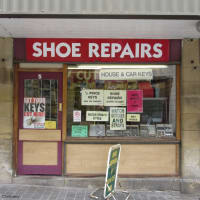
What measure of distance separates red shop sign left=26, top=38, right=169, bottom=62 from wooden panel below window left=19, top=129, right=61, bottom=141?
152 centimetres

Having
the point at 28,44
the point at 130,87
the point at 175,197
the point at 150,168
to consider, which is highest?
the point at 28,44

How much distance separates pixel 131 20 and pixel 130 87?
185 centimetres

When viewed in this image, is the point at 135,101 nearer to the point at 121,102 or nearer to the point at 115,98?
the point at 121,102

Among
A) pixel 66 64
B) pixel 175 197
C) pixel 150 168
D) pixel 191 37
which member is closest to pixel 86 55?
pixel 66 64

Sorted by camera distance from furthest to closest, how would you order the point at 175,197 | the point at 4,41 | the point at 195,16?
the point at 4,41, the point at 175,197, the point at 195,16

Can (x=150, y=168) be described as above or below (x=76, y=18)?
below

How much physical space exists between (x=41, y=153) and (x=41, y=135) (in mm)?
380

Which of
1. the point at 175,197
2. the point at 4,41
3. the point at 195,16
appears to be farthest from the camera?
the point at 4,41

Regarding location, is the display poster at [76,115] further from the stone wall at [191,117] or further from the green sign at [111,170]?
the stone wall at [191,117]

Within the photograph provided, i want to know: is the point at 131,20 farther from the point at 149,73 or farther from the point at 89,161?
the point at 89,161

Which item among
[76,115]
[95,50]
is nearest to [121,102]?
[76,115]

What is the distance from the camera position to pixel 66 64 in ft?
21.0

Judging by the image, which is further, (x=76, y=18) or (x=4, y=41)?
(x=4, y=41)

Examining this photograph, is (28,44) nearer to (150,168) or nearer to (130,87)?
(130,87)
